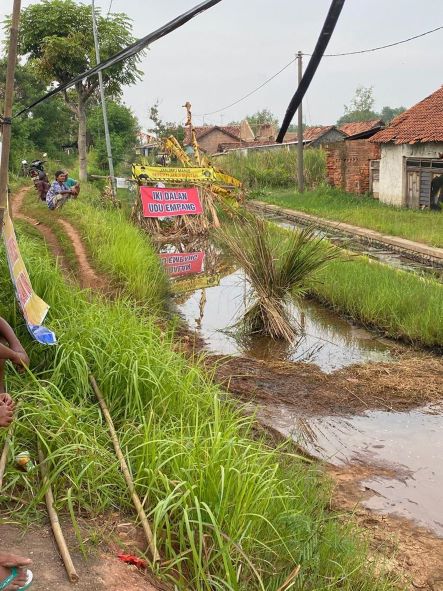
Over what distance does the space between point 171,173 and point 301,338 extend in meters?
8.27

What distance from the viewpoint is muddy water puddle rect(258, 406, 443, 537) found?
463 centimetres

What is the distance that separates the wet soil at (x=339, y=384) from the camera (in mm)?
6363

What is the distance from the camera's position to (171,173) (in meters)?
16.0

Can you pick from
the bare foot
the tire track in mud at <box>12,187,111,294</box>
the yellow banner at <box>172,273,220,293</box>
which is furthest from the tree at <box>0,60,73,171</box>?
the bare foot

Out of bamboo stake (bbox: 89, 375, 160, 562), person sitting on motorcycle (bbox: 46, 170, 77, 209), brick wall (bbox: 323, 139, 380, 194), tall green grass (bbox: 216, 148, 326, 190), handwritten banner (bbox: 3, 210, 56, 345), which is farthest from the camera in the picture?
tall green grass (bbox: 216, 148, 326, 190)

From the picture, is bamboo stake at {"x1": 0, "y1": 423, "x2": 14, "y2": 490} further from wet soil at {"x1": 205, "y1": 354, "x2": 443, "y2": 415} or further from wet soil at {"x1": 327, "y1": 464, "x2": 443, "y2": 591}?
wet soil at {"x1": 205, "y1": 354, "x2": 443, "y2": 415}

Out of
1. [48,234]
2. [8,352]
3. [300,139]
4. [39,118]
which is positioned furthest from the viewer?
[39,118]

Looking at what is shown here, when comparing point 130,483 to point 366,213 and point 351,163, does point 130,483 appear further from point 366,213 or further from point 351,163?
point 351,163

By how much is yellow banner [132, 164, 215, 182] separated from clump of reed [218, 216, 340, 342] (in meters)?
7.20

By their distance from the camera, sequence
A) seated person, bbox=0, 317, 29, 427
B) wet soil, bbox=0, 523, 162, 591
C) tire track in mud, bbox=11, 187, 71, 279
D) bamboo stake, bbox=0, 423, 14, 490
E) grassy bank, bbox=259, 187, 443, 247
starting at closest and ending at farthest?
wet soil, bbox=0, 523, 162, 591
bamboo stake, bbox=0, 423, 14, 490
seated person, bbox=0, 317, 29, 427
tire track in mud, bbox=11, 187, 71, 279
grassy bank, bbox=259, 187, 443, 247

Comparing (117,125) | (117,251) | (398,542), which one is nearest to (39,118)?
(117,125)

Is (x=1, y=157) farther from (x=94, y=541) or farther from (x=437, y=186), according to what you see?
(x=437, y=186)

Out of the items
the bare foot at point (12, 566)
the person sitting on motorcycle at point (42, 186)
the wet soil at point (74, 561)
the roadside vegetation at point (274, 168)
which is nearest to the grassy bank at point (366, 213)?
the roadside vegetation at point (274, 168)

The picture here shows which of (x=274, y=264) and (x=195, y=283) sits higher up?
(x=274, y=264)
